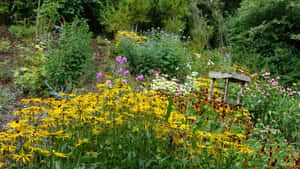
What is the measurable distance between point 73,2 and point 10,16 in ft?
6.28

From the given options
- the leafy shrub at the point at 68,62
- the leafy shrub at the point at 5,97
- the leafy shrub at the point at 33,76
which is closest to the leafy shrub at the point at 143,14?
the leafy shrub at the point at 68,62

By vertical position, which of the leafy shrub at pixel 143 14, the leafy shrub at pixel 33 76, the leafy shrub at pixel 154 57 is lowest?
the leafy shrub at pixel 33 76

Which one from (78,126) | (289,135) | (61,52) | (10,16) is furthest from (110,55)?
(78,126)

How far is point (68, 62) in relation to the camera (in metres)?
4.17

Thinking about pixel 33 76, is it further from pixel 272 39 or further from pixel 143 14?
pixel 272 39

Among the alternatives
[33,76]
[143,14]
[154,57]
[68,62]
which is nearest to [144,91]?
[68,62]

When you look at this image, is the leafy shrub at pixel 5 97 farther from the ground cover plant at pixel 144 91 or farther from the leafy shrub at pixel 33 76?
the leafy shrub at pixel 33 76

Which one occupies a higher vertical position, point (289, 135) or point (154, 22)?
point (154, 22)

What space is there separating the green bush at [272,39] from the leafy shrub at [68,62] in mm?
4292

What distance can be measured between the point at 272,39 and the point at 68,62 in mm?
5540

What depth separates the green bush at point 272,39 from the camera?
6.16 m

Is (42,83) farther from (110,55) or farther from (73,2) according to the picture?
(73,2)

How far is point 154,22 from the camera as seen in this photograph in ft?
26.0

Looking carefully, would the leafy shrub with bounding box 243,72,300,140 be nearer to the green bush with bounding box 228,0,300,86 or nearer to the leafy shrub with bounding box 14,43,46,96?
the green bush with bounding box 228,0,300,86
